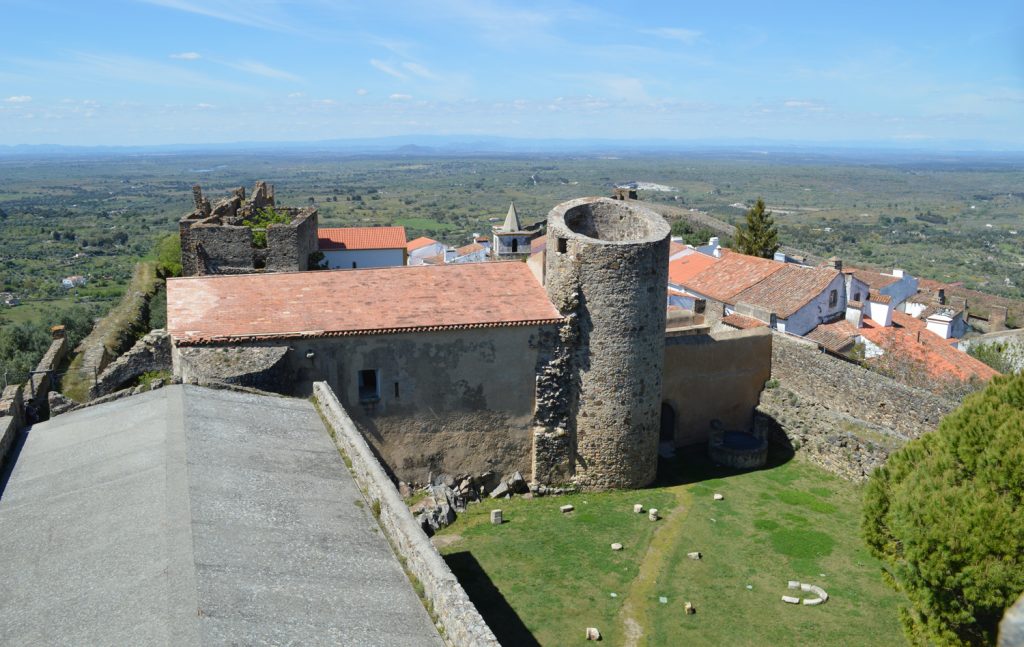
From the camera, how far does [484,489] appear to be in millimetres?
19297

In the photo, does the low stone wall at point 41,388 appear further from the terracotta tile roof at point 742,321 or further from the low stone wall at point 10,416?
the terracotta tile roof at point 742,321

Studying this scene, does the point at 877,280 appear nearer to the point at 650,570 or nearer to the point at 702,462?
the point at 702,462

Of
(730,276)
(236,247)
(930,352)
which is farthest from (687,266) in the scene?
(236,247)

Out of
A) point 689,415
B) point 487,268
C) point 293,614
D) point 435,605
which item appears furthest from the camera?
point 689,415

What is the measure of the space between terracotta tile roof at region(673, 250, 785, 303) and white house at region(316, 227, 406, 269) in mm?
14600

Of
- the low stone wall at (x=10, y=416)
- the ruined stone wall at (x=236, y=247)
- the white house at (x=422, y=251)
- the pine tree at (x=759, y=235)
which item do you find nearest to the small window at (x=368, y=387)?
the low stone wall at (x=10, y=416)

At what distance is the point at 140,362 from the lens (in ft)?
57.7

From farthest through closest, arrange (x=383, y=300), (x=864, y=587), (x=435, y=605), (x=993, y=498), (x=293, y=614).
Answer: (x=383, y=300)
(x=864, y=587)
(x=993, y=498)
(x=435, y=605)
(x=293, y=614)

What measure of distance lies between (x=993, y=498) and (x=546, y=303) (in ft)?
36.0

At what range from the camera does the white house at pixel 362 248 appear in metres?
38.7

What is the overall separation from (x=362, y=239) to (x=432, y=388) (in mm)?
23858

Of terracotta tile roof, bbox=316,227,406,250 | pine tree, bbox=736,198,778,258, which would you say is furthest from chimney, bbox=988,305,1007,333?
terracotta tile roof, bbox=316,227,406,250

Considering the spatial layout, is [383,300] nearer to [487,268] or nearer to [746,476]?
[487,268]

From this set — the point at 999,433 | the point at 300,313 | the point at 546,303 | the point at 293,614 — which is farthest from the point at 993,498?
the point at 300,313
